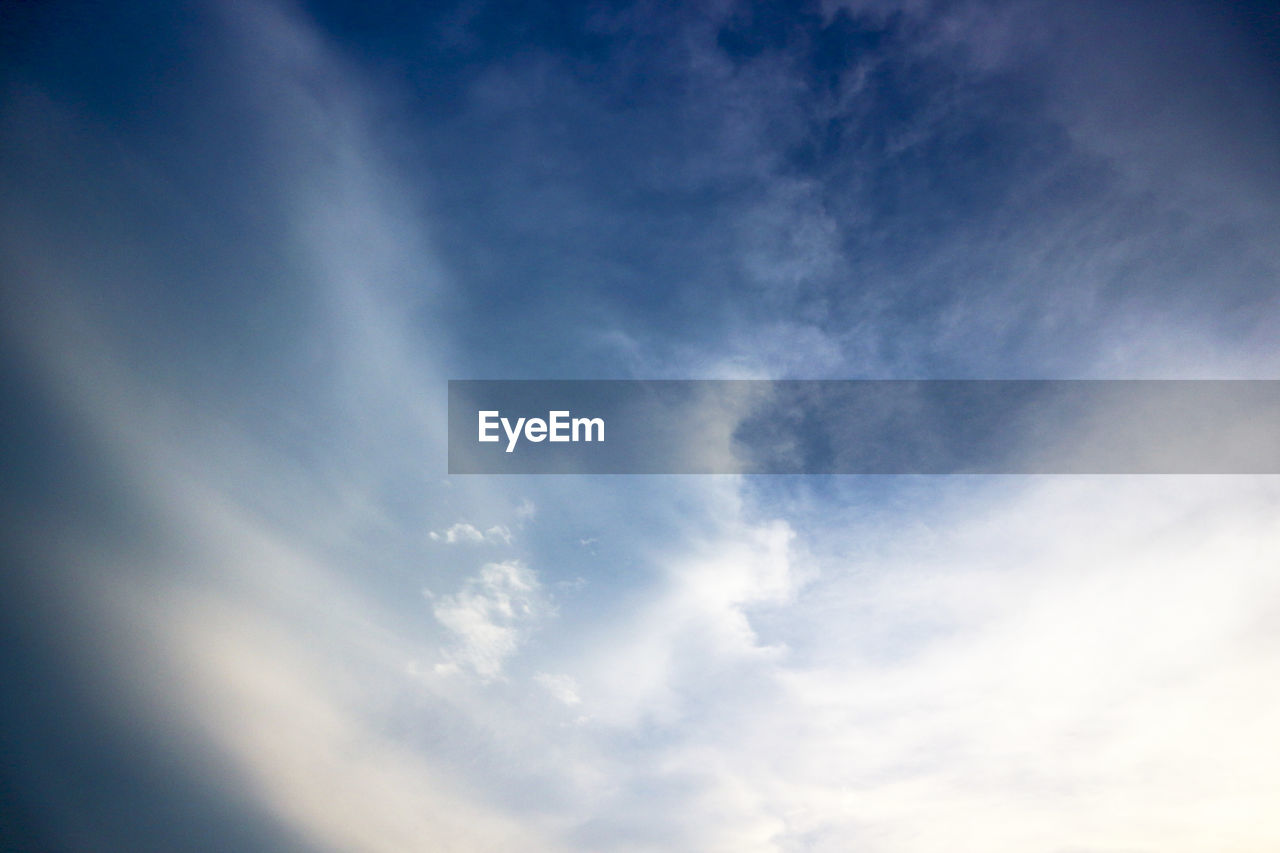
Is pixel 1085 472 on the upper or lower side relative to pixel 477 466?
lower

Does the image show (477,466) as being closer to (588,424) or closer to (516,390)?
(516,390)

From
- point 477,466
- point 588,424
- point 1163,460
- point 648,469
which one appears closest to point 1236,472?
point 1163,460

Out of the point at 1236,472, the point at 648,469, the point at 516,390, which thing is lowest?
the point at 1236,472

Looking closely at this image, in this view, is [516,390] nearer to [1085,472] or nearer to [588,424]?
[588,424]

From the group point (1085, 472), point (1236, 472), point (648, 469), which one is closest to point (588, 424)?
point (648, 469)

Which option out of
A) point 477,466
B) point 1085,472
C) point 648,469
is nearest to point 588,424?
point 648,469

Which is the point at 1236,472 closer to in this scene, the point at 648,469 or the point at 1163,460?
the point at 1163,460

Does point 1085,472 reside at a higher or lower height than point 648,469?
lower

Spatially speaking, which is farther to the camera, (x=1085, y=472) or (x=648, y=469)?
(x=648, y=469)
